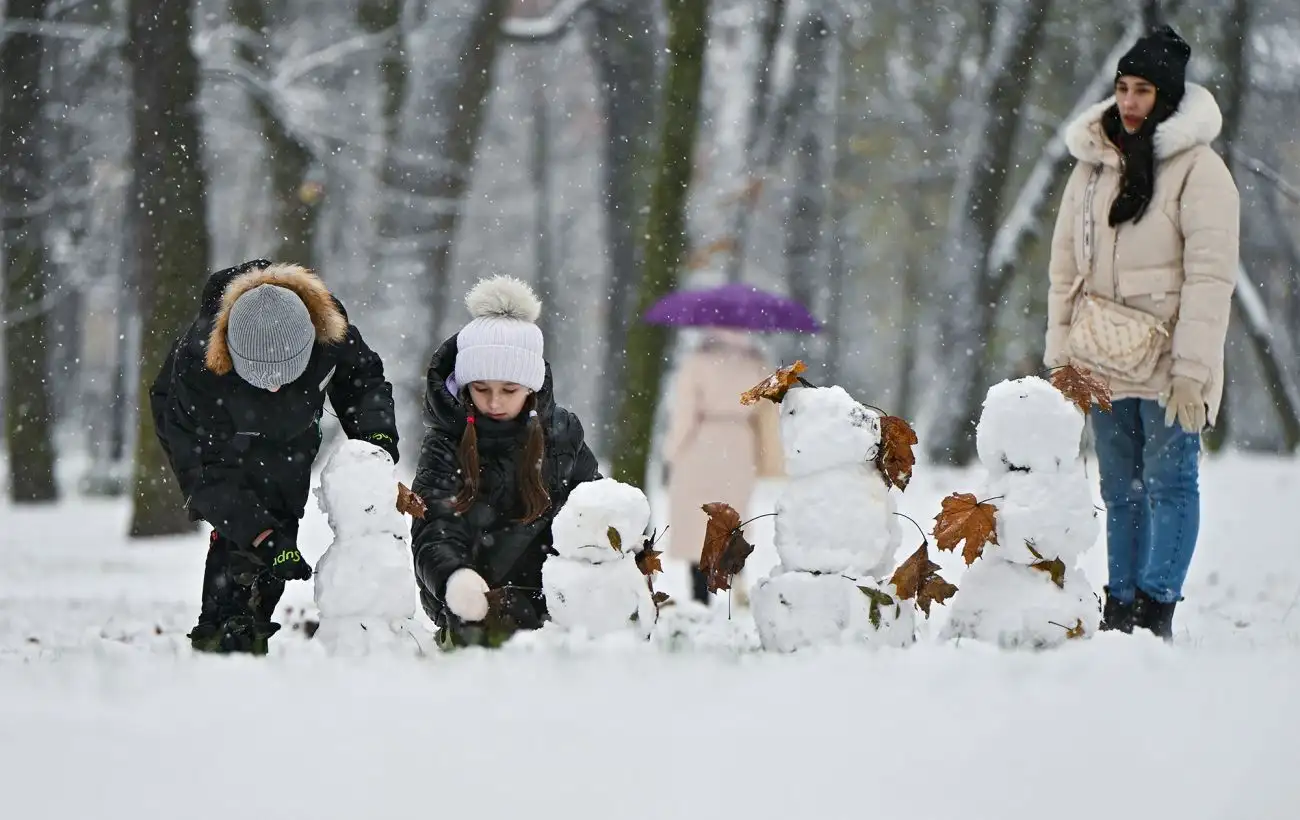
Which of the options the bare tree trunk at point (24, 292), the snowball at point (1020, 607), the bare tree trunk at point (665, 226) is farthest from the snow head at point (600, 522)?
the bare tree trunk at point (24, 292)

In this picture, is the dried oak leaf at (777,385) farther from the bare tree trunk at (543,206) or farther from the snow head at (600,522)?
the bare tree trunk at (543,206)

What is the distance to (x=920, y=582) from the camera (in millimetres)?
4418

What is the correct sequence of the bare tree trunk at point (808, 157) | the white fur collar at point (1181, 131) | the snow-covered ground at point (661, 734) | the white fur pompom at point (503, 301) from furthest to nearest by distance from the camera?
the bare tree trunk at point (808, 157), the white fur collar at point (1181, 131), the white fur pompom at point (503, 301), the snow-covered ground at point (661, 734)

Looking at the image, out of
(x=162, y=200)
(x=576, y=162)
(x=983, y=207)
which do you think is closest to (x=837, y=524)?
(x=162, y=200)

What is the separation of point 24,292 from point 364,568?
11482 millimetres

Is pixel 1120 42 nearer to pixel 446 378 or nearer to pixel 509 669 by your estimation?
pixel 446 378

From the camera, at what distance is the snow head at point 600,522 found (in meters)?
4.39

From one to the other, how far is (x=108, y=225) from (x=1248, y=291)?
1661cm

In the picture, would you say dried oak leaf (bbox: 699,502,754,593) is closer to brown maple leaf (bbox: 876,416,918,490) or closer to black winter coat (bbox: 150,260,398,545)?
brown maple leaf (bbox: 876,416,918,490)

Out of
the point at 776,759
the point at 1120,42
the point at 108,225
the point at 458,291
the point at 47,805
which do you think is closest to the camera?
the point at 47,805

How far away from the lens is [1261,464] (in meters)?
16.5

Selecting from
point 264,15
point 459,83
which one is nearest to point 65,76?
point 264,15

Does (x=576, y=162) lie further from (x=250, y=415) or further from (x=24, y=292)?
(x=250, y=415)

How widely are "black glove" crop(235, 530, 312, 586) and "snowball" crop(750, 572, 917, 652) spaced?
1533mm
